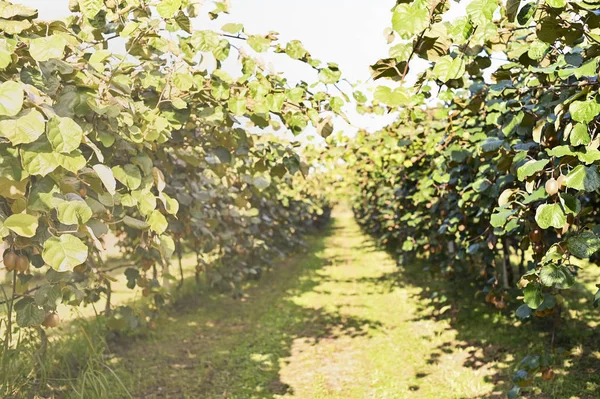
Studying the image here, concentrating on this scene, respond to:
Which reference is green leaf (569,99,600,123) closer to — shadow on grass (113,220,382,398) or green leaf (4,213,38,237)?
green leaf (4,213,38,237)

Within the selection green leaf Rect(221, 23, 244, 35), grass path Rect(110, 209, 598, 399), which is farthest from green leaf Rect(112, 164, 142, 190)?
grass path Rect(110, 209, 598, 399)

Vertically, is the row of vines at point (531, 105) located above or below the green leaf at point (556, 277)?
above

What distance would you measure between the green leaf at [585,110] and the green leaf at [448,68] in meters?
0.47

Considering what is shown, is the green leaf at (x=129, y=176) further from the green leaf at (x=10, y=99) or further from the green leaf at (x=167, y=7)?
the green leaf at (x=167, y=7)

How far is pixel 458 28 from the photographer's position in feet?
5.02

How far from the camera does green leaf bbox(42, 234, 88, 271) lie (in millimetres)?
1741

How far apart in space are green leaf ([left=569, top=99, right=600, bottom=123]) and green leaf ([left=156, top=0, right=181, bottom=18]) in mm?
1950

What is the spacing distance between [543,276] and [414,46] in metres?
1.06

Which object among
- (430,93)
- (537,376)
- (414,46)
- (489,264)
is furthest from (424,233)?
(414,46)

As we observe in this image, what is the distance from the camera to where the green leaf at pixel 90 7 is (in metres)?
2.80

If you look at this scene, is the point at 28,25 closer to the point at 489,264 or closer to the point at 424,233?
the point at 489,264

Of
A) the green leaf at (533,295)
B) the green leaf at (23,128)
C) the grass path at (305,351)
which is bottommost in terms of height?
the grass path at (305,351)

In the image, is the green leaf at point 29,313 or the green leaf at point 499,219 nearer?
the green leaf at point 499,219

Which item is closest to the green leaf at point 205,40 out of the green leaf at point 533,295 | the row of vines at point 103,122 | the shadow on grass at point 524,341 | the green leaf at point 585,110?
the row of vines at point 103,122
